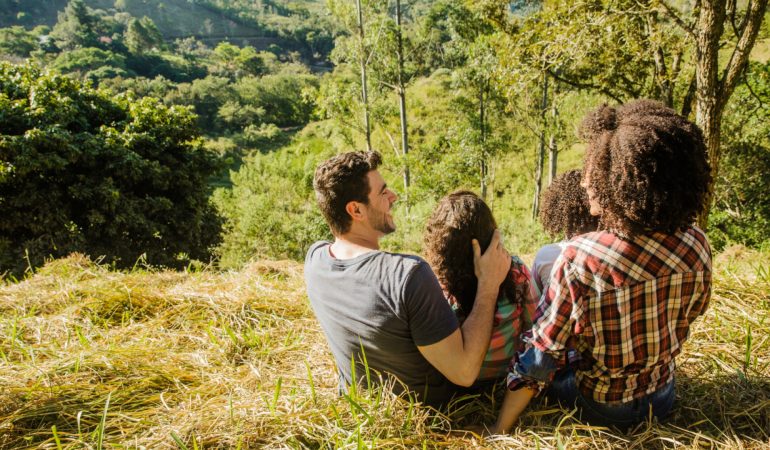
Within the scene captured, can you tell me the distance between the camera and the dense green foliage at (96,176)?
882cm

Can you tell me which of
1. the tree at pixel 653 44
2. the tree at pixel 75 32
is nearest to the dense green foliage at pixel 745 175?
the tree at pixel 653 44

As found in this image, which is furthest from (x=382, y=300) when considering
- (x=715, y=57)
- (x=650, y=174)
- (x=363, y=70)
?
(x=363, y=70)

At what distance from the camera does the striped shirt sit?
1.84 meters

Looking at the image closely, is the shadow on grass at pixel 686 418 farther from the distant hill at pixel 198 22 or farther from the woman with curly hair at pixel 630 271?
the distant hill at pixel 198 22

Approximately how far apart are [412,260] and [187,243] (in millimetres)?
11059

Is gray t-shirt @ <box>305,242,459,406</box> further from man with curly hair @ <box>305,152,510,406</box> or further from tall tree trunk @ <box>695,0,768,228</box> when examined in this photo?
tall tree trunk @ <box>695,0,768,228</box>

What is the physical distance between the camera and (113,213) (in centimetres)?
972

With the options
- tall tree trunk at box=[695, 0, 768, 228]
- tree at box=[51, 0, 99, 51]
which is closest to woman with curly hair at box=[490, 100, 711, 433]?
tall tree trunk at box=[695, 0, 768, 228]

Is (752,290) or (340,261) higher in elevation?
(340,261)

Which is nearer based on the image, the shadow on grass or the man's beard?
the shadow on grass

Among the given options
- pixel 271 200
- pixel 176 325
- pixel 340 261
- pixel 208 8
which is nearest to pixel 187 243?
pixel 176 325

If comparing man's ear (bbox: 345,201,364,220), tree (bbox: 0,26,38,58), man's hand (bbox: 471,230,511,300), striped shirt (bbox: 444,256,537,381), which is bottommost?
striped shirt (bbox: 444,256,537,381)

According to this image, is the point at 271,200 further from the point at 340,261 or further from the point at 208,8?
the point at 208,8

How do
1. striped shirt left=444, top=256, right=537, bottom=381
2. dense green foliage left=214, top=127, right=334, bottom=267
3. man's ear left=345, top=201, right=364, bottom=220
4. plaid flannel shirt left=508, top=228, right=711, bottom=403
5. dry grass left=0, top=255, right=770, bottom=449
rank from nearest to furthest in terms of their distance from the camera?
plaid flannel shirt left=508, top=228, right=711, bottom=403
dry grass left=0, top=255, right=770, bottom=449
striped shirt left=444, top=256, right=537, bottom=381
man's ear left=345, top=201, right=364, bottom=220
dense green foliage left=214, top=127, right=334, bottom=267
